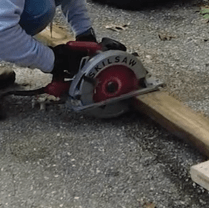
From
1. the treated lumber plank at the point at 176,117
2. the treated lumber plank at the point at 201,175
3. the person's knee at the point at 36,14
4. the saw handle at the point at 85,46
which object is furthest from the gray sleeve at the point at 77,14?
the treated lumber plank at the point at 201,175

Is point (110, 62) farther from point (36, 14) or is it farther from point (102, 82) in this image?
point (36, 14)

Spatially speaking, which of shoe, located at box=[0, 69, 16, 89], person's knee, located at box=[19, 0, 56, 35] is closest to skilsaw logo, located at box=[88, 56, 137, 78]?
person's knee, located at box=[19, 0, 56, 35]

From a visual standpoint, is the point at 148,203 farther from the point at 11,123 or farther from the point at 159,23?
the point at 159,23

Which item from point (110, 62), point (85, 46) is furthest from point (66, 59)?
point (110, 62)

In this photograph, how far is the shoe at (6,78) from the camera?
104 inches

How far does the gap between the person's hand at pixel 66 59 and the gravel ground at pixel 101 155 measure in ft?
1.00

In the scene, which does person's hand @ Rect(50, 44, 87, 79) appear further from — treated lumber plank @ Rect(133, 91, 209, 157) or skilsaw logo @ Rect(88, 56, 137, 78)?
treated lumber plank @ Rect(133, 91, 209, 157)

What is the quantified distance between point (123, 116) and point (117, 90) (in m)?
0.17

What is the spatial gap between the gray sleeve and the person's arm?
1.57 ft

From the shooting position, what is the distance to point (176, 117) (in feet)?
7.43

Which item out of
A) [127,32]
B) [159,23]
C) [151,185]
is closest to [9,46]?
[151,185]

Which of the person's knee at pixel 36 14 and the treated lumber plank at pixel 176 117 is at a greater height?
the person's knee at pixel 36 14

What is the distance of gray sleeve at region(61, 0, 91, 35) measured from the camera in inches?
104

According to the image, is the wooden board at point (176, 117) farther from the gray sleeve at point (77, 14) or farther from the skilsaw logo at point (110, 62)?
the gray sleeve at point (77, 14)
